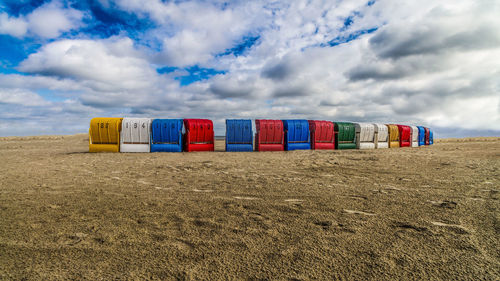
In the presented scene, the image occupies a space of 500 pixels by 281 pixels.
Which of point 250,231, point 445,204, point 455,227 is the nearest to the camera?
point 250,231

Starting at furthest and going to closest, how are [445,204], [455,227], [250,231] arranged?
[445,204] → [455,227] → [250,231]

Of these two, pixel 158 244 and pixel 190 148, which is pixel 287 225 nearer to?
pixel 158 244

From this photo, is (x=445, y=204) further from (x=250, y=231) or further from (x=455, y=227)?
(x=250, y=231)

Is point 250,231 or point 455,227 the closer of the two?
point 250,231

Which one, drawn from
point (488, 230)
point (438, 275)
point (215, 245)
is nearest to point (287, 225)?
point (215, 245)

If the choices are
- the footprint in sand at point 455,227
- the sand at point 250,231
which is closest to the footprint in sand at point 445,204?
the sand at point 250,231

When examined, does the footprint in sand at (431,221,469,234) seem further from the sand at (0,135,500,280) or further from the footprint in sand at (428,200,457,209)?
the footprint in sand at (428,200,457,209)

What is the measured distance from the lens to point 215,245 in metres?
2.80

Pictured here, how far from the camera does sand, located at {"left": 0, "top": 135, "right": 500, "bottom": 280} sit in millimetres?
2330

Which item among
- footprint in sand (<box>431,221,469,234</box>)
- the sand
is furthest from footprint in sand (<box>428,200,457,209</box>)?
footprint in sand (<box>431,221,469,234</box>)

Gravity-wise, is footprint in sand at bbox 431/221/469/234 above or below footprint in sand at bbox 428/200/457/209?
below

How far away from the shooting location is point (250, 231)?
3.19m

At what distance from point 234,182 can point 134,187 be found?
2.49 meters

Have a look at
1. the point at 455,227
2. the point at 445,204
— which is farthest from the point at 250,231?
the point at 445,204
